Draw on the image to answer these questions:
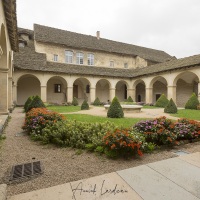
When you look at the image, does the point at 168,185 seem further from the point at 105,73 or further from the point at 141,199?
the point at 105,73

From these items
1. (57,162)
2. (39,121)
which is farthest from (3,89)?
(57,162)

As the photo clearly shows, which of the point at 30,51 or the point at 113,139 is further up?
the point at 30,51

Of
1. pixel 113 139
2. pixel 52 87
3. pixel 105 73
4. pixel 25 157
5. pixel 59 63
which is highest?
pixel 59 63

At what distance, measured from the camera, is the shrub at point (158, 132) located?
4865mm

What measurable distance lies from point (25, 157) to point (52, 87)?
2172 centimetres

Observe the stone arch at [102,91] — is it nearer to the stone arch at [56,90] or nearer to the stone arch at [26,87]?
the stone arch at [56,90]

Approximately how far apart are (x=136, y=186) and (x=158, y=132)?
2.43 m

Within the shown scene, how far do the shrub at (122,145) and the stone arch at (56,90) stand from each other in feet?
70.0

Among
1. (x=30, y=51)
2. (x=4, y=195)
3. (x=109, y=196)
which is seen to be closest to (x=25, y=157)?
(x=4, y=195)

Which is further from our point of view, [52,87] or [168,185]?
[52,87]

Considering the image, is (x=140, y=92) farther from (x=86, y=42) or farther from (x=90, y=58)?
(x=86, y=42)

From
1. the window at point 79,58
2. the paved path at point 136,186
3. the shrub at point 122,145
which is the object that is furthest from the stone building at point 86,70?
the paved path at point 136,186

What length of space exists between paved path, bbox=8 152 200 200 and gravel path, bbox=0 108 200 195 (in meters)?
0.25

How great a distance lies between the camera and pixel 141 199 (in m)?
2.43
